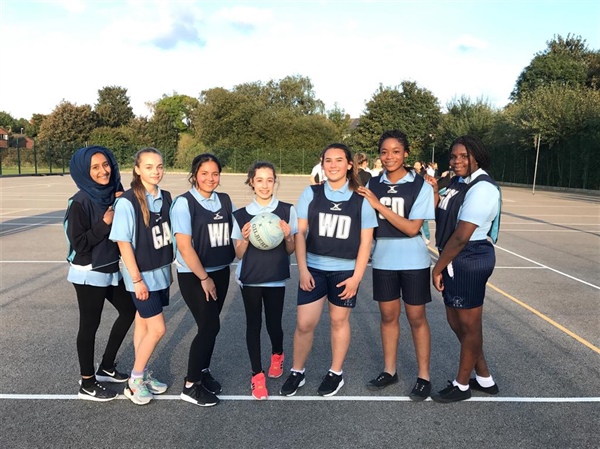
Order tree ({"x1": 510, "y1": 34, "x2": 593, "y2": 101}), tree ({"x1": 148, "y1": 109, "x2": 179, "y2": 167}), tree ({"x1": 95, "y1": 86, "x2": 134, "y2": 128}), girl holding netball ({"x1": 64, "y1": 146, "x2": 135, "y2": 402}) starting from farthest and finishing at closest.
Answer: tree ({"x1": 95, "y1": 86, "x2": 134, "y2": 128}), tree ({"x1": 148, "y1": 109, "x2": 179, "y2": 167}), tree ({"x1": 510, "y1": 34, "x2": 593, "y2": 101}), girl holding netball ({"x1": 64, "y1": 146, "x2": 135, "y2": 402})

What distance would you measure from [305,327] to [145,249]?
134 cm

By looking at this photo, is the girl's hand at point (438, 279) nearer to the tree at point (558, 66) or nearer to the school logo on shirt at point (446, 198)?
the school logo on shirt at point (446, 198)

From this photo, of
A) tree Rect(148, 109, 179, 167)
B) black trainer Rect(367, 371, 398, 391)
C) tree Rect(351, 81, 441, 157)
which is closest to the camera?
black trainer Rect(367, 371, 398, 391)

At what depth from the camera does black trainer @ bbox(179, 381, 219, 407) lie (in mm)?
3482

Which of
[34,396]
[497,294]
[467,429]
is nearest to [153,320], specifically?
[34,396]

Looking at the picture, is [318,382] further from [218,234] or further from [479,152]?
[479,152]

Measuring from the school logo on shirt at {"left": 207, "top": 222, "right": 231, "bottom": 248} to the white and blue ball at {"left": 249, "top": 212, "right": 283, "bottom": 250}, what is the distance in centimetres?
27

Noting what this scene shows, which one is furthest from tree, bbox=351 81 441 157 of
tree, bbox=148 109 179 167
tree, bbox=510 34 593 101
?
tree, bbox=148 109 179 167

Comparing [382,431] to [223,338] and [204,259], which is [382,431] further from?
[223,338]

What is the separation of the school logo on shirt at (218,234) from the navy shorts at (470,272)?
65.5 inches

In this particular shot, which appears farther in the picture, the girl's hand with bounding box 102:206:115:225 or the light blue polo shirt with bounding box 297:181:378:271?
the light blue polo shirt with bounding box 297:181:378:271

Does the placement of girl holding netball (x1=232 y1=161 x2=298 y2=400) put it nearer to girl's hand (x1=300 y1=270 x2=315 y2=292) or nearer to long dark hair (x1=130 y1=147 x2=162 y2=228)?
girl's hand (x1=300 y1=270 x2=315 y2=292)

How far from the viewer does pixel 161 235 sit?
11.4 ft

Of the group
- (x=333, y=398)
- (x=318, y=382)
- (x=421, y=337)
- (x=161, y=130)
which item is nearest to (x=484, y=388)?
(x=421, y=337)
